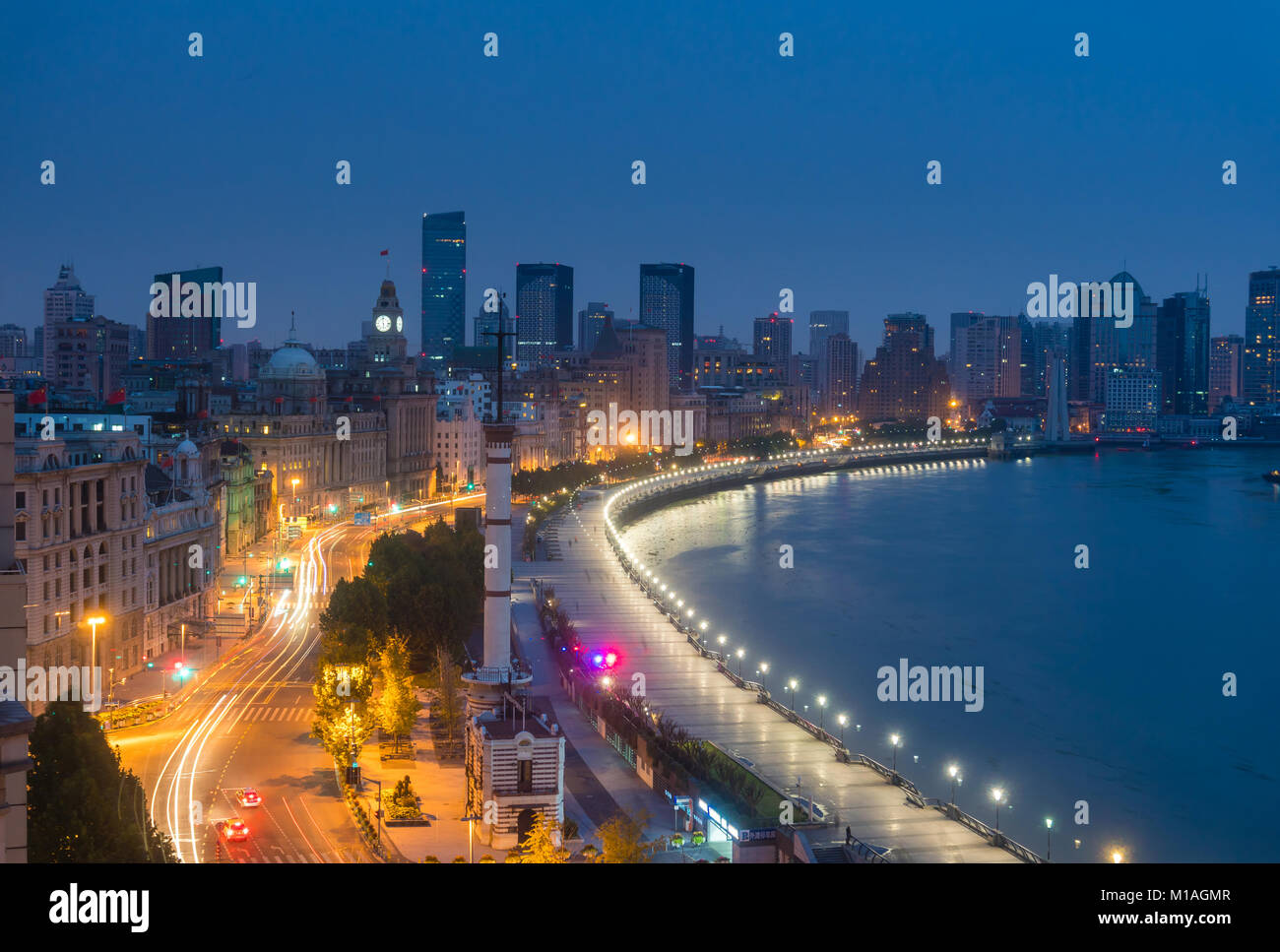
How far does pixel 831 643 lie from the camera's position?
71.4 feet

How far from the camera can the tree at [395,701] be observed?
12.4m

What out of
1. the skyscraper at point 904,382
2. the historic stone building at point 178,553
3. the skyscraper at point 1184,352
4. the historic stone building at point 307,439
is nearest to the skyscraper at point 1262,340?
the skyscraper at point 1184,352

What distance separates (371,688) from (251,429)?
21517 millimetres

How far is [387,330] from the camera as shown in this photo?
51500 millimetres

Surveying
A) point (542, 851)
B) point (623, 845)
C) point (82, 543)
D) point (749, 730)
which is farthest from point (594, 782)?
point (82, 543)

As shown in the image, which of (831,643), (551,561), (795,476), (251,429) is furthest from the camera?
(795,476)

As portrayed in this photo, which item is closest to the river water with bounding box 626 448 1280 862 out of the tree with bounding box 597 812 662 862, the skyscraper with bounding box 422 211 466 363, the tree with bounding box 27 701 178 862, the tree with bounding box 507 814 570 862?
the tree with bounding box 597 812 662 862

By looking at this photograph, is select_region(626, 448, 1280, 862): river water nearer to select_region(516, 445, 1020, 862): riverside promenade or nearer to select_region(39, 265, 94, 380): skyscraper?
select_region(516, 445, 1020, 862): riverside promenade

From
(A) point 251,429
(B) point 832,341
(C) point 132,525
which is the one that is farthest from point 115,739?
(B) point 832,341

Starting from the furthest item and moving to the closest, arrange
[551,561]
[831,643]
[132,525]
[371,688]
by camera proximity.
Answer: [551,561], [831,643], [132,525], [371,688]

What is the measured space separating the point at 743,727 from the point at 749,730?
143mm

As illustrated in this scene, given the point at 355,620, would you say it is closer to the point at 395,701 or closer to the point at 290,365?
the point at 395,701
